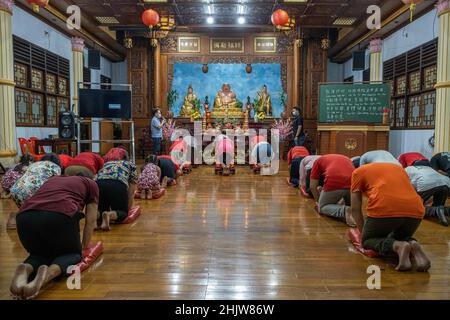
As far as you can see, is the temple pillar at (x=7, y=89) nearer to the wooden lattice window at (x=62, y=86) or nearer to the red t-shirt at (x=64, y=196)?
the wooden lattice window at (x=62, y=86)

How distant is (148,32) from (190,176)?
5.65m

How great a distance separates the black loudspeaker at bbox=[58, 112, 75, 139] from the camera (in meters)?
6.84

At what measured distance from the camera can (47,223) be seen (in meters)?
1.97

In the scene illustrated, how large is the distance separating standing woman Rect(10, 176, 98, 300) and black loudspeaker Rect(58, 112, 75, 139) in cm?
512

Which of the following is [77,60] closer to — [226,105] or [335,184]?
[226,105]

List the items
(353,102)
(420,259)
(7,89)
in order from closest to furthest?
(420,259) < (7,89) < (353,102)

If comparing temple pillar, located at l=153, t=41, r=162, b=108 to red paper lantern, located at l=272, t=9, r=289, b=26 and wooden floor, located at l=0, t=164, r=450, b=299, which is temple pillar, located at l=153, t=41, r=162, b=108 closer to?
red paper lantern, located at l=272, t=9, r=289, b=26

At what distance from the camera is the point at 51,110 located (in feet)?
27.4

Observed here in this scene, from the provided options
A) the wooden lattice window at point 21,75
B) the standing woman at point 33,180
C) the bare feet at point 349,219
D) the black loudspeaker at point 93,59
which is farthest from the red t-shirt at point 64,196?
the black loudspeaker at point 93,59

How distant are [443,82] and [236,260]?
5189mm

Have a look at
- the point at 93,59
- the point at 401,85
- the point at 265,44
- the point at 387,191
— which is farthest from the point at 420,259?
the point at 265,44

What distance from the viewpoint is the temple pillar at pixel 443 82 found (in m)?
5.84

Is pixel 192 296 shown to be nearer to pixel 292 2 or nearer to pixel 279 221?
pixel 279 221

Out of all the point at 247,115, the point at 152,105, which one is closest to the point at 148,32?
the point at 152,105
